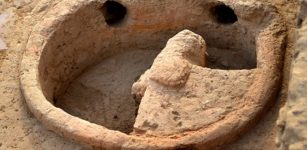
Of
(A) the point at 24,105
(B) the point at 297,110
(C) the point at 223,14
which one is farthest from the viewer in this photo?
(C) the point at 223,14

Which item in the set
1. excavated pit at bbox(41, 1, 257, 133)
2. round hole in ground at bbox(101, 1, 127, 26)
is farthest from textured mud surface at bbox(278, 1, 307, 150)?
round hole in ground at bbox(101, 1, 127, 26)

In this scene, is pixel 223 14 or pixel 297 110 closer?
pixel 297 110

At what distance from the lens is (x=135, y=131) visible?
267 cm

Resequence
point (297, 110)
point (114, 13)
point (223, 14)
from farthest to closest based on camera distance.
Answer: point (114, 13) < point (223, 14) < point (297, 110)

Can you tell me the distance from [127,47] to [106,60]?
0.13m

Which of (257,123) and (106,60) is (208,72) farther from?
(106,60)

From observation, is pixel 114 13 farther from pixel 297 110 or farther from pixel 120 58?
pixel 297 110

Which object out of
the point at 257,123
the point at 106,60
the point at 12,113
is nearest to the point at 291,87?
the point at 257,123

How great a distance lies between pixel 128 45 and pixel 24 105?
718 mm

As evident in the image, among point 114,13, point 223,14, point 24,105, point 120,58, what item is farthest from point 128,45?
point 24,105

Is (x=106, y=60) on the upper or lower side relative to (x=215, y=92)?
lower

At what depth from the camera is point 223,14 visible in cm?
318

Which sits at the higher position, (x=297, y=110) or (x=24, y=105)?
(x=297, y=110)

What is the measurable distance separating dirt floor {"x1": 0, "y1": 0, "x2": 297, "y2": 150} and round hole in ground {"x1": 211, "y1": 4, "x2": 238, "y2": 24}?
0.21 meters
